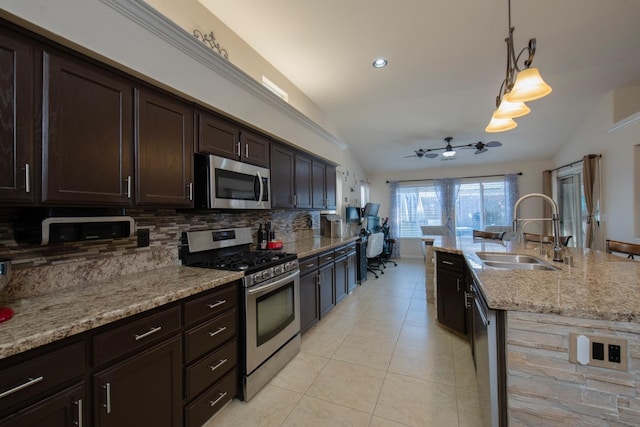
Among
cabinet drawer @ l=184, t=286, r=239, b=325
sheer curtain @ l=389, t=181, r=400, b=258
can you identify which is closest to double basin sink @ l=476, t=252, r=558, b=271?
cabinet drawer @ l=184, t=286, r=239, b=325

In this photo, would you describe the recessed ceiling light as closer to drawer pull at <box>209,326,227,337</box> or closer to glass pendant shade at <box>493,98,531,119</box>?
glass pendant shade at <box>493,98,531,119</box>

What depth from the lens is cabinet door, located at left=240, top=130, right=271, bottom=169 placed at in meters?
2.35

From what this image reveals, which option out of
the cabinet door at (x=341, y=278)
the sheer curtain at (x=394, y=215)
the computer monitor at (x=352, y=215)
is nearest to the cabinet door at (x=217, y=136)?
the cabinet door at (x=341, y=278)

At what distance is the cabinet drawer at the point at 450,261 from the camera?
249cm

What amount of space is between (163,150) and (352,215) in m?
4.35

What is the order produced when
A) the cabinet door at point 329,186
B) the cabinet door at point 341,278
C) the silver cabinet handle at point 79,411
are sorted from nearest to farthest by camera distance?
the silver cabinet handle at point 79,411
the cabinet door at point 341,278
the cabinet door at point 329,186

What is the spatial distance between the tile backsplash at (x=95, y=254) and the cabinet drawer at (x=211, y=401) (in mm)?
913

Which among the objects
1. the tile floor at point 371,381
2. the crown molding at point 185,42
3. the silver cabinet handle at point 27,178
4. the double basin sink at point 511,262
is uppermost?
the crown molding at point 185,42

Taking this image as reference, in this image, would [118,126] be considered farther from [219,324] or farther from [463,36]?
[463,36]

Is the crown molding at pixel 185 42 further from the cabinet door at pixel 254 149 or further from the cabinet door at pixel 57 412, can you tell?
the cabinet door at pixel 57 412

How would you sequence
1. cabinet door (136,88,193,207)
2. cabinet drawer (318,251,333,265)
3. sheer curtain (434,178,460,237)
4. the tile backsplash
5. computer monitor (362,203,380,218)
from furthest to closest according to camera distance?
sheer curtain (434,178,460,237)
computer monitor (362,203,380,218)
cabinet drawer (318,251,333,265)
cabinet door (136,88,193,207)
the tile backsplash

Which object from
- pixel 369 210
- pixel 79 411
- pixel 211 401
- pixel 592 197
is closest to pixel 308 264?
pixel 211 401

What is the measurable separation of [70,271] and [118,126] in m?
0.85

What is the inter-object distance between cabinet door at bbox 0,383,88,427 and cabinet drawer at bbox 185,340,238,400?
493 mm
